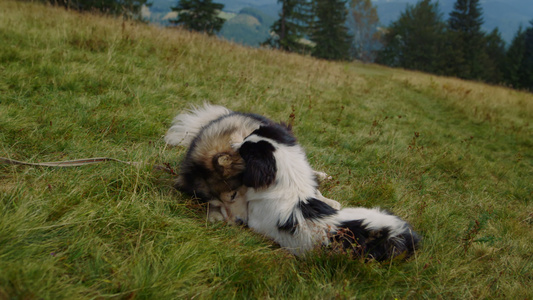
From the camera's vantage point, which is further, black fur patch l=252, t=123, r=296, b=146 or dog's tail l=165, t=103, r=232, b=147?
dog's tail l=165, t=103, r=232, b=147

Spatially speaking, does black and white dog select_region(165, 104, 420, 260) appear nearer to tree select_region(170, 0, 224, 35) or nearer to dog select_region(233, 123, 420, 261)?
dog select_region(233, 123, 420, 261)

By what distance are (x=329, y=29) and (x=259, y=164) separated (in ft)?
132

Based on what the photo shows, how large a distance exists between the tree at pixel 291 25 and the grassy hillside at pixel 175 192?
25.9 m

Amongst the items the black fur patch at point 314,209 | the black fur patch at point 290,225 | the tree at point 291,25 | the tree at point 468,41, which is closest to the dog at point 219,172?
the black fur patch at point 314,209

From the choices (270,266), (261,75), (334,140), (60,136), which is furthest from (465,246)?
(261,75)

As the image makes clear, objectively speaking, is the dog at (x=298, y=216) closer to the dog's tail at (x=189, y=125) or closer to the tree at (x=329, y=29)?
the dog's tail at (x=189, y=125)

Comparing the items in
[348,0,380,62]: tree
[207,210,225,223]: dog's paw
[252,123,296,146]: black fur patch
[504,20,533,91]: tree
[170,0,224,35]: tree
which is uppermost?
[348,0,380,62]: tree

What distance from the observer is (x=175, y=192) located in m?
2.57

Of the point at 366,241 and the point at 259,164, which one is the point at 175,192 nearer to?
the point at 259,164

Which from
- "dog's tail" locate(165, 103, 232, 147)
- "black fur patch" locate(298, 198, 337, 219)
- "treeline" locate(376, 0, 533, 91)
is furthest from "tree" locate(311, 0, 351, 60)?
"black fur patch" locate(298, 198, 337, 219)

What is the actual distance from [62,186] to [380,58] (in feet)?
181

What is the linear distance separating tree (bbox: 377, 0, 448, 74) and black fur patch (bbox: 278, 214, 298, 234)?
48.1 m

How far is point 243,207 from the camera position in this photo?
7.91 ft

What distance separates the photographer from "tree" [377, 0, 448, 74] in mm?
44250
